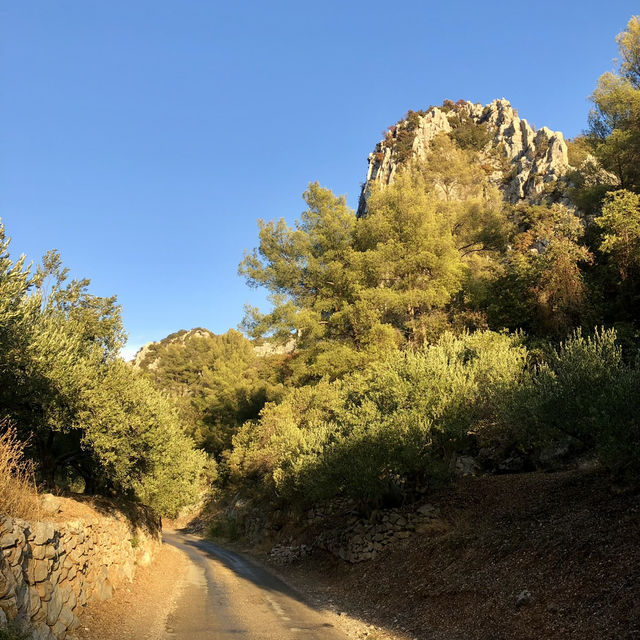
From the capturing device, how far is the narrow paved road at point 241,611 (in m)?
13.6

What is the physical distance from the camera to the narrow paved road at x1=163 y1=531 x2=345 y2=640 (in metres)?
13.6

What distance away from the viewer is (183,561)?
3080 centimetres

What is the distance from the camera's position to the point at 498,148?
99.8m

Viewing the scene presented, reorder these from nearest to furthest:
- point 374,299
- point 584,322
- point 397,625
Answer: point 397,625 → point 584,322 → point 374,299

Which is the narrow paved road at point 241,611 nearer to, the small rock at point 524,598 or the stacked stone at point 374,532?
the stacked stone at point 374,532

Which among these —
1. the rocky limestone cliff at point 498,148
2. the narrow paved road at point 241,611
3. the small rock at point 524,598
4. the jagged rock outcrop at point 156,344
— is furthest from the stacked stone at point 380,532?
the jagged rock outcrop at point 156,344

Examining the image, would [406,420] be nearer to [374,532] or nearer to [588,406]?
[374,532]

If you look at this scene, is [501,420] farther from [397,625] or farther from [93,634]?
[93,634]

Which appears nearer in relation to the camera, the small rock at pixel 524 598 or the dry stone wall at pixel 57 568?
the dry stone wall at pixel 57 568

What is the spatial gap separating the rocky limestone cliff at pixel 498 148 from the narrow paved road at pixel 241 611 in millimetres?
59295

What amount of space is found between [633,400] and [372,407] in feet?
37.9

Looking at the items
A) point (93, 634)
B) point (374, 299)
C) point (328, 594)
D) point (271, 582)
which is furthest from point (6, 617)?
point (374, 299)

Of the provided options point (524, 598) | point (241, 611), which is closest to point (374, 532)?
point (241, 611)

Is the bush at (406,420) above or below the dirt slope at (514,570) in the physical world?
above
